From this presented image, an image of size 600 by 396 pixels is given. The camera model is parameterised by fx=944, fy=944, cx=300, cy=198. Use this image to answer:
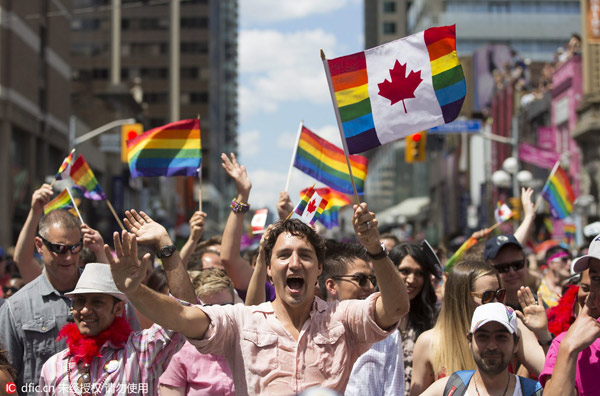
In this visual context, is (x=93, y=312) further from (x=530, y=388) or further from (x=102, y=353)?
(x=530, y=388)

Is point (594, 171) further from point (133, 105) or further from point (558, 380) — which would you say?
point (133, 105)

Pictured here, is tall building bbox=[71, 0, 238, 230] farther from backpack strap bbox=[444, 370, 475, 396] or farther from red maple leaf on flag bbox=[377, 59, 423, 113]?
backpack strap bbox=[444, 370, 475, 396]

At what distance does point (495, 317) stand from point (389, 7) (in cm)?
13783

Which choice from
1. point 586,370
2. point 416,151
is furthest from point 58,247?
point 416,151

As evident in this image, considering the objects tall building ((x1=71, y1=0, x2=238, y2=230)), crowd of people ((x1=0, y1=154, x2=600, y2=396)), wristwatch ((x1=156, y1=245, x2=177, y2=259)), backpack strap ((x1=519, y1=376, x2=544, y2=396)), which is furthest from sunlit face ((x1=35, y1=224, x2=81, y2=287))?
tall building ((x1=71, y1=0, x2=238, y2=230))

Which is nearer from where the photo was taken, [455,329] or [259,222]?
[455,329]

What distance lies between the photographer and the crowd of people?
4250mm

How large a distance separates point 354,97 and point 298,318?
1.41 m

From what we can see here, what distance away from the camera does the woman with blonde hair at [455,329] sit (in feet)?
17.9

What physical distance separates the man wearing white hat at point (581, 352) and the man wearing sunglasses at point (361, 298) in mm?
1133

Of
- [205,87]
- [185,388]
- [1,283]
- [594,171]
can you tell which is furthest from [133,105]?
[185,388]

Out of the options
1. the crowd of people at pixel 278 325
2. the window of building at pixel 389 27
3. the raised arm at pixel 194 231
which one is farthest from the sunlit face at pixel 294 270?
the window of building at pixel 389 27

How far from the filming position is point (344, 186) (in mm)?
9742

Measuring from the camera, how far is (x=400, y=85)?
17.8 feet
